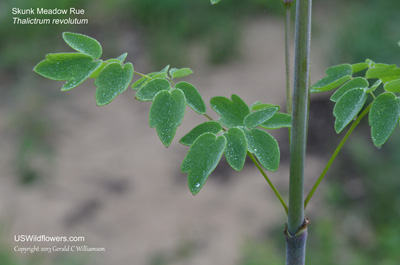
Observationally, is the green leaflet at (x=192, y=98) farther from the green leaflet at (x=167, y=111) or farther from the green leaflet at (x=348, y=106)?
the green leaflet at (x=348, y=106)

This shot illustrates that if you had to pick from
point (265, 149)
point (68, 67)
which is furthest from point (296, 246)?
point (68, 67)

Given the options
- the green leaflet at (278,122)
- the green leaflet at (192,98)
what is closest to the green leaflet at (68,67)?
the green leaflet at (192,98)

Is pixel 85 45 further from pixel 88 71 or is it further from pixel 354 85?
pixel 354 85

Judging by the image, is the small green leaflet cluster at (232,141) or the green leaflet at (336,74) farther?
Result: the green leaflet at (336,74)

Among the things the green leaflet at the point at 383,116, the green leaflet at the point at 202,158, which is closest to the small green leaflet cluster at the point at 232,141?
the green leaflet at the point at 202,158

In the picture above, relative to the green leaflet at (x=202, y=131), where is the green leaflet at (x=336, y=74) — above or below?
above

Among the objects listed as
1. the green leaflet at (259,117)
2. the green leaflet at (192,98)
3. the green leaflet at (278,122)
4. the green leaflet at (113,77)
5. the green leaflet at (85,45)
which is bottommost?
the green leaflet at (278,122)

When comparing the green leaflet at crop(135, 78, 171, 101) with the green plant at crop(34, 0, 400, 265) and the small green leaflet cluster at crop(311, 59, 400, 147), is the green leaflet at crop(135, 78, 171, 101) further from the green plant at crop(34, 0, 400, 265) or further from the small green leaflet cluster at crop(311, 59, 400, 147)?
the small green leaflet cluster at crop(311, 59, 400, 147)
